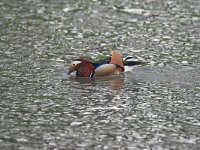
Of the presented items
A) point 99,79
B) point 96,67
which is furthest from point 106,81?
point 96,67

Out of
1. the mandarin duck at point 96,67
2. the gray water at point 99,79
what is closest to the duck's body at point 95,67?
the mandarin duck at point 96,67

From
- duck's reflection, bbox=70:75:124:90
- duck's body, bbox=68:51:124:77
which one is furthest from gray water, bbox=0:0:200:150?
duck's body, bbox=68:51:124:77

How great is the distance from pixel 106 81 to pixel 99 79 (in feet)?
0.47

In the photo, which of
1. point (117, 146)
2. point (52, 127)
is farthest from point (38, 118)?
point (117, 146)

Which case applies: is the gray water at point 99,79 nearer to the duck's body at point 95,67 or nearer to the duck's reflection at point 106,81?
the duck's reflection at point 106,81

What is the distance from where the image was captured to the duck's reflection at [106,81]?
38.3 ft

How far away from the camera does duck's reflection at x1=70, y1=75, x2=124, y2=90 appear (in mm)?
11688

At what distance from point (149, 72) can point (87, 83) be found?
143 centimetres

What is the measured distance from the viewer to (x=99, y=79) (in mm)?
12039

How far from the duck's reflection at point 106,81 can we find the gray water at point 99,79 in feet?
0.05

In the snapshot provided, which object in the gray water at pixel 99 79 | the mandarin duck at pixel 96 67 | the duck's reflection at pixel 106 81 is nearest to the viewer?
the gray water at pixel 99 79

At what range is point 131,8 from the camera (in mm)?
19250

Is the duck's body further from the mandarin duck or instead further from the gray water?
the gray water

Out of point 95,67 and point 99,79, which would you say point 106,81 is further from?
point 95,67
